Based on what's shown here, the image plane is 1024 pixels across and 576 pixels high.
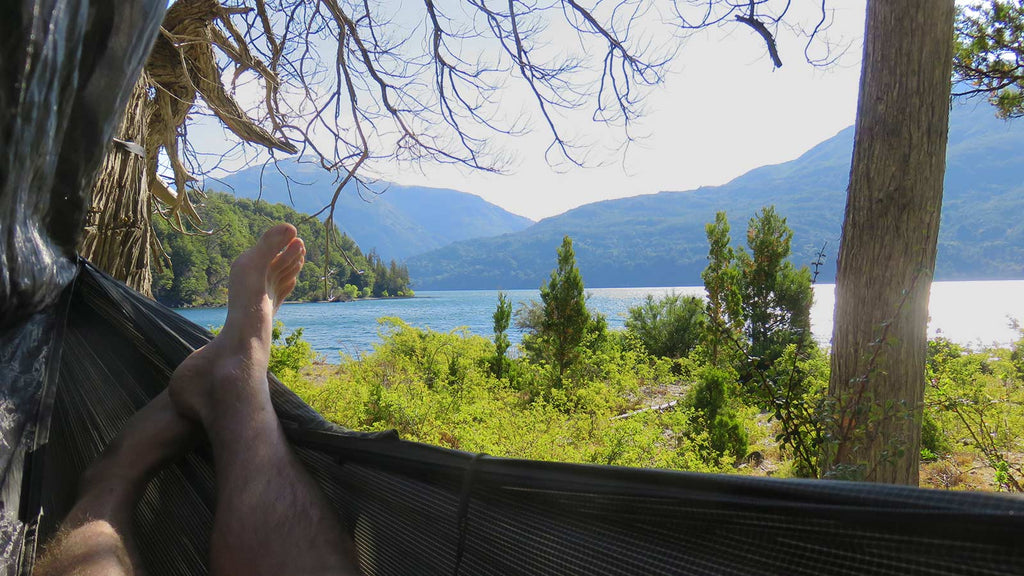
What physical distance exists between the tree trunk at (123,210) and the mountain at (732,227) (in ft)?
213

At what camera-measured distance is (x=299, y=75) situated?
3627 millimetres

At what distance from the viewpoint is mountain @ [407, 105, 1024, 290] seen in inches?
2625

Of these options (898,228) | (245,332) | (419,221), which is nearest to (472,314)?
(898,228)

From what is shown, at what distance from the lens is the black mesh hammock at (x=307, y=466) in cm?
47

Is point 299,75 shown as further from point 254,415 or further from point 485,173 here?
point 254,415

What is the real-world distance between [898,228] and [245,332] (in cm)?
260

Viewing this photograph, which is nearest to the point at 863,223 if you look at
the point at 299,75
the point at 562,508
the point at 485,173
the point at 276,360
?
the point at 485,173

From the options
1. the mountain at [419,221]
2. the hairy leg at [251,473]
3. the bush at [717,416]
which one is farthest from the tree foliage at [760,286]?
the mountain at [419,221]

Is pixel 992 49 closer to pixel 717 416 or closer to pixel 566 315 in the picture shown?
pixel 717 416

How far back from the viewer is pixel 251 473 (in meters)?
0.90

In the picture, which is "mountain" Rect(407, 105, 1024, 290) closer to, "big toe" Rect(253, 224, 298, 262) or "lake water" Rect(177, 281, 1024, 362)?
"lake water" Rect(177, 281, 1024, 362)

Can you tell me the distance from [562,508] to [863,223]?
247cm

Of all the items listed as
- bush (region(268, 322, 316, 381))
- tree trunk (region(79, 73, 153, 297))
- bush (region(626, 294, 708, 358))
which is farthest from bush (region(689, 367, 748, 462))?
bush (region(626, 294, 708, 358))

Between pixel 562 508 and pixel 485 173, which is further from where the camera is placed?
pixel 485 173
